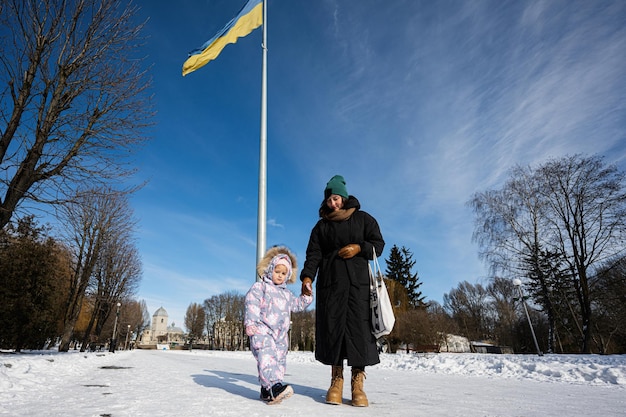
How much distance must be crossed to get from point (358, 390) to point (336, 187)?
199 cm

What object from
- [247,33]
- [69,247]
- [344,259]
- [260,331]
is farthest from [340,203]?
[69,247]

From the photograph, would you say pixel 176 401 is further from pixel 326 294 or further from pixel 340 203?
pixel 340 203

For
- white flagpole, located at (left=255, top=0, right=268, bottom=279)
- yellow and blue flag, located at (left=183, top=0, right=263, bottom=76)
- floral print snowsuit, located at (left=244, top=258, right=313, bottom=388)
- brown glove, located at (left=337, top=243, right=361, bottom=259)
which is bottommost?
floral print snowsuit, located at (left=244, top=258, right=313, bottom=388)

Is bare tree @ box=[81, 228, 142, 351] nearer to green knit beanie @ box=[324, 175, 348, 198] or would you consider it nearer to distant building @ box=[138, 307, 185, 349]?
green knit beanie @ box=[324, 175, 348, 198]

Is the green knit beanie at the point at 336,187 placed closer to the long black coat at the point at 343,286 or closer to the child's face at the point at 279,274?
the long black coat at the point at 343,286

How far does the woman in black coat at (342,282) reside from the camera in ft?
10.3

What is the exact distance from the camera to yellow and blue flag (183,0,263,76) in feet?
34.1

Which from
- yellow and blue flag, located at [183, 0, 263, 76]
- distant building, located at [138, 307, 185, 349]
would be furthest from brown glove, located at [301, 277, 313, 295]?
distant building, located at [138, 307, 185, 349]

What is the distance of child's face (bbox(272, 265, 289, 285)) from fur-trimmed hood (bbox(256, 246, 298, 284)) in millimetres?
106

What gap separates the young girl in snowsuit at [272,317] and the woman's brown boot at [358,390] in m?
0.60

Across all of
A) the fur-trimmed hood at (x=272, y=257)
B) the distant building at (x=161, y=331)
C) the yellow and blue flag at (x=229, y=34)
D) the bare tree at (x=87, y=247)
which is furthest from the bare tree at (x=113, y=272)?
the distant building at (x=161, y=331)

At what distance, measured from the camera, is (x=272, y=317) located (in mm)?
3506

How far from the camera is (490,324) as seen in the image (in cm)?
5756

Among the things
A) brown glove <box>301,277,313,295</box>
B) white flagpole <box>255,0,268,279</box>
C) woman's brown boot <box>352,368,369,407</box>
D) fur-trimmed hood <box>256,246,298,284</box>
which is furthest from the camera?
white flagpole <box>255,0,268,279</box>
